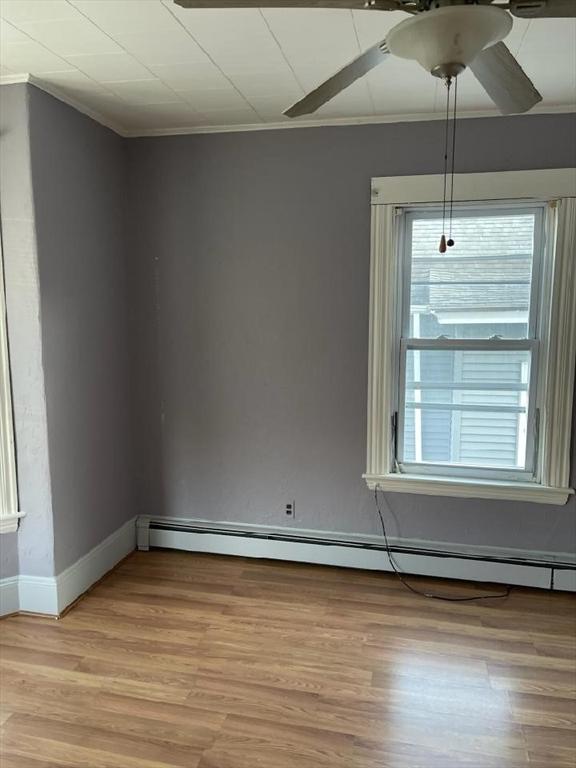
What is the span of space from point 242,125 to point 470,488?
2292mm

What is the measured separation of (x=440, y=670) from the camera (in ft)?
7.34

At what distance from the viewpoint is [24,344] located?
2.46 metres

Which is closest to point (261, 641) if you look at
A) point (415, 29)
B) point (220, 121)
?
point (415, 29)

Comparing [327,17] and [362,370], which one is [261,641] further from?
[327,17]

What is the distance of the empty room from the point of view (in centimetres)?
198

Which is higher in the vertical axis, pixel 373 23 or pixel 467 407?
pixel 373 23

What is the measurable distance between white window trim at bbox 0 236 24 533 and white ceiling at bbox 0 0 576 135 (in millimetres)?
1050

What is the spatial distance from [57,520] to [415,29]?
2.45 m

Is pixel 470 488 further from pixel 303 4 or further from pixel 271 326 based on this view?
pixel 303 4

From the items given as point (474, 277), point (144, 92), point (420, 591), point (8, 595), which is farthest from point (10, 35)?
point (420, 591)

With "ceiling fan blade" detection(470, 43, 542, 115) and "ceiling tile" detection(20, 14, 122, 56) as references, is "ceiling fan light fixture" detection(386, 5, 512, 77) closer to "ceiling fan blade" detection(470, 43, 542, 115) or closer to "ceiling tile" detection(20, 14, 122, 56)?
"ceiling fan blade" detection(470, 43, 542, 115)

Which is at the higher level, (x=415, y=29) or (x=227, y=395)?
(x=415, y=29)

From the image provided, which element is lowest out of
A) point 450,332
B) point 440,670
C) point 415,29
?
point 440,670

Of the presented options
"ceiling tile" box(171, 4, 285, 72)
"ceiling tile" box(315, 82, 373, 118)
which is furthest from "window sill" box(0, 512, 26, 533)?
"ceiling tile" box(315, 82, 373, 118)
